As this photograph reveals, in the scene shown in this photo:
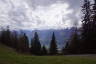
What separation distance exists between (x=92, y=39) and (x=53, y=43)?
23684mm

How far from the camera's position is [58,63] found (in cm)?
1449

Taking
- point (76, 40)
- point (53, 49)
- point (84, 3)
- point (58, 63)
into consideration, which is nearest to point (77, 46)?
point (76, 40)

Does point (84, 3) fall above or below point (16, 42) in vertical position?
above

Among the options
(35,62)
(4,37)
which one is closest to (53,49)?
(4,37)

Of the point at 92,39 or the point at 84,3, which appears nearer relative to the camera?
the point at 92,39

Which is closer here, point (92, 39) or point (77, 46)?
point (92, 39)

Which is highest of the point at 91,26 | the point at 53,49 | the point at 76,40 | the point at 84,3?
the point at 84,3

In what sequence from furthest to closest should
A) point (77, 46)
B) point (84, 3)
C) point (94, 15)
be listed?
point (84, 3) → point (94, 15) → point (77, 46)

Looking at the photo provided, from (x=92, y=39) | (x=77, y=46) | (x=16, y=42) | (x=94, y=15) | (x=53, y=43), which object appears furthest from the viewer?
(x=53, y=43)

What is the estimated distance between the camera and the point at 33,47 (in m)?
53.7

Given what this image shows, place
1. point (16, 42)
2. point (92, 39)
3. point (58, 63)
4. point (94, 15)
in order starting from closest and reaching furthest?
1. point (58, 63)
2. point (92, 39)
3. point (94, 15)
4. point (16, 42)

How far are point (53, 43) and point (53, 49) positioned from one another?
2775 mm

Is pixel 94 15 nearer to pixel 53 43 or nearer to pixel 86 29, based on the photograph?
pixel 86 29

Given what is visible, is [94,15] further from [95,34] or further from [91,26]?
[95,34]
